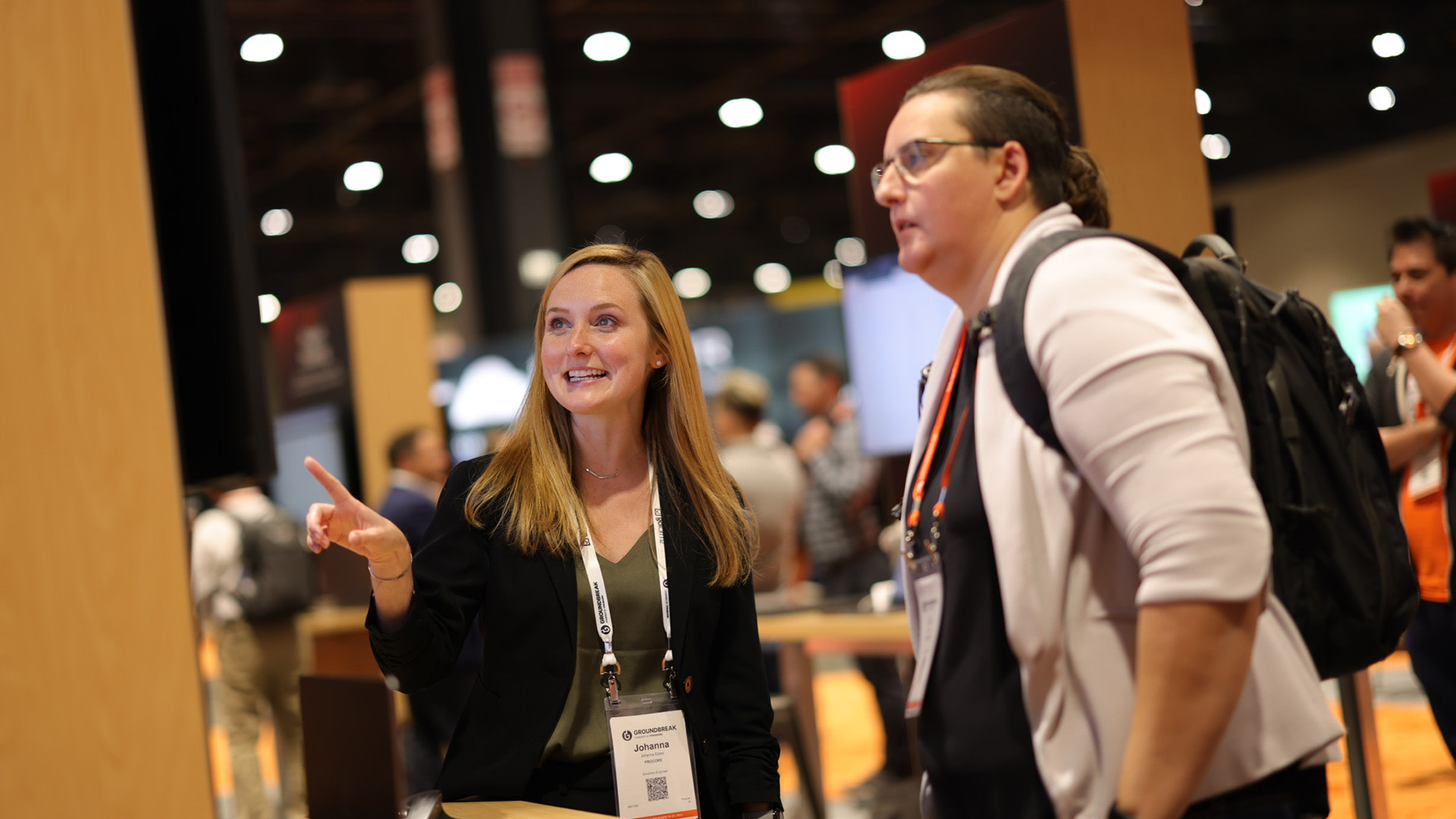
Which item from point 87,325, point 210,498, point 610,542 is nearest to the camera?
point 87,325

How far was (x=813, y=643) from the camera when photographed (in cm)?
407

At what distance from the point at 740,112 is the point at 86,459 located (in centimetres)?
1567

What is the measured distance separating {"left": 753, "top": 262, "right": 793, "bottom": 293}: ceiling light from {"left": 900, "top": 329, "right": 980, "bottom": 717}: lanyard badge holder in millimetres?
26184

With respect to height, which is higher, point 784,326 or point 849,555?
point 784,326

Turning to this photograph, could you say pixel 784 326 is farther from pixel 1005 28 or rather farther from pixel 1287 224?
pixel 1005 28

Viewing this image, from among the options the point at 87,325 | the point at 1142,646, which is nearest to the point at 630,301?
the point at 87,325

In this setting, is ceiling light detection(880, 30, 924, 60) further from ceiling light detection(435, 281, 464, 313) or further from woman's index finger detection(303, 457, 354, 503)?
woman's index finger detection(303, 457, 354, 503)

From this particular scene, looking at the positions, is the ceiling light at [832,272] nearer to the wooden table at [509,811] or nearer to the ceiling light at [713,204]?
the ceiling light at [713,204]

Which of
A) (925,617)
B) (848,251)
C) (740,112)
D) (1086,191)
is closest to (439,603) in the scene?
(925,617)

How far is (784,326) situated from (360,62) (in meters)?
5.58

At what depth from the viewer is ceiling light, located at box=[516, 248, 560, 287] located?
Result: 11.5m

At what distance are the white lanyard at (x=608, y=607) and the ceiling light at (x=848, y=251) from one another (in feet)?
78.2

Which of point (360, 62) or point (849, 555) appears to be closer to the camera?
point (849, 555)

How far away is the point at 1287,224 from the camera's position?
5406 mm
